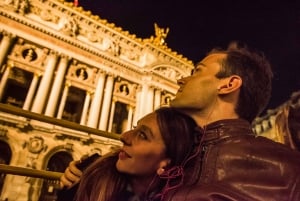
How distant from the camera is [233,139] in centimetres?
162

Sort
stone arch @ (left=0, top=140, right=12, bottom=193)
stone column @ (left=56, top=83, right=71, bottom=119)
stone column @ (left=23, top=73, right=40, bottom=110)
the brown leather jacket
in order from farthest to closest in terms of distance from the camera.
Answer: stone column @ (left=56, top=83, right=71, bottom=119), stone column @ (left=23, top=73, right=40, bottom=110), stone arch @ (left=0, top=140, right=12, bottom=193), the brown leather jacket

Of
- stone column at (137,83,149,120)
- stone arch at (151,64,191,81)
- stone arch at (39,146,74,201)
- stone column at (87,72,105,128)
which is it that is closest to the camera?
stone arch at (39,146,74,201)

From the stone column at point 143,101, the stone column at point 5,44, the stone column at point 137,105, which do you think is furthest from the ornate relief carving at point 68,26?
the stone column at point 143,101

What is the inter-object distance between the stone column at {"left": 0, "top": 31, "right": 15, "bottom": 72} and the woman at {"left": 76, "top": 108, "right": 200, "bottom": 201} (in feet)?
44.1

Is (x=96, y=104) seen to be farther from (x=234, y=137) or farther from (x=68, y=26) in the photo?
(x=234, y=137)

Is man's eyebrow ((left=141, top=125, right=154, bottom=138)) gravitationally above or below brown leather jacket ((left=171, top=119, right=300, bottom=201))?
above

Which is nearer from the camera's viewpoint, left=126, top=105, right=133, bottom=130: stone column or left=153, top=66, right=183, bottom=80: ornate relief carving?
left=126, top=105, right=133, bottom=130: stone column

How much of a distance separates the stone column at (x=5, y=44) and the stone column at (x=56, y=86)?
112 inches

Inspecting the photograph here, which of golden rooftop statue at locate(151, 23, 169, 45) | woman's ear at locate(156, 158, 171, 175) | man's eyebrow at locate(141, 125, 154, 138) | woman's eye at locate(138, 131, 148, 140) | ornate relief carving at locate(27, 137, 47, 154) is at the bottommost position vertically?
woman's ear at locate(156, 158, 171, 175)

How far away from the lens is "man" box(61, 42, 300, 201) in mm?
1335

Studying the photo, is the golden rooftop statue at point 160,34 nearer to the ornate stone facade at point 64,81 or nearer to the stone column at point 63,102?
the ornate stone facade at point 64,81

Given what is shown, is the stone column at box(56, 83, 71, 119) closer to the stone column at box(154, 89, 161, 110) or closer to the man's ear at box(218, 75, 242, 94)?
the stone column at box(154, 89, 161, 110)

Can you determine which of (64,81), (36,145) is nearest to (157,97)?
(64,81)

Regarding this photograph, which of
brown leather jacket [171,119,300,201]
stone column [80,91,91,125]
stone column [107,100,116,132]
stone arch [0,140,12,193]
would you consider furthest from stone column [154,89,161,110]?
brown leather jacket [171,119,300,201]
